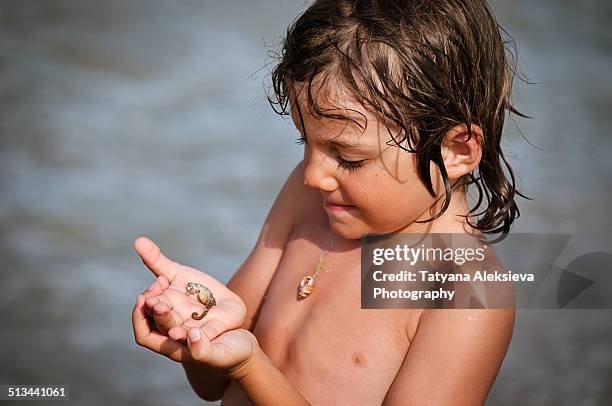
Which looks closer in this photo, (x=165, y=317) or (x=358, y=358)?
(x=165, y=317)

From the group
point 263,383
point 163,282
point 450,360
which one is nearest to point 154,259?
point 163,282

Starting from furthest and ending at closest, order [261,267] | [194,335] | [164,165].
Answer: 1. [164,165]
2. [261,267]
3. [194,335]

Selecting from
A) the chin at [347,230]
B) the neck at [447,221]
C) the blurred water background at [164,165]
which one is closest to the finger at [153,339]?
the chin at [347,230]

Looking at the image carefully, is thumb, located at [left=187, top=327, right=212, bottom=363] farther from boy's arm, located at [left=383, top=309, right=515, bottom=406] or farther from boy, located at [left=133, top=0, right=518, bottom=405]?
boy's arm, located at [left=383, top=309, right=515, bottom=406]

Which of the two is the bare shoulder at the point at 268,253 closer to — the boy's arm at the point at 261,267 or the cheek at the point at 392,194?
the boy's arm at the point at 261,267

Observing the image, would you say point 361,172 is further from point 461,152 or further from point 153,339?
point 153,339

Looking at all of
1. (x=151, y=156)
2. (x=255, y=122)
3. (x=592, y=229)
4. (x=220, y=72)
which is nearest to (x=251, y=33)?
(x=220, y=72)
